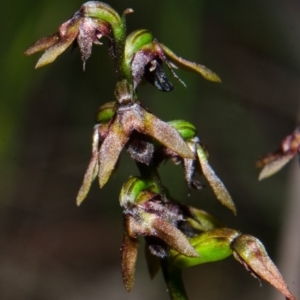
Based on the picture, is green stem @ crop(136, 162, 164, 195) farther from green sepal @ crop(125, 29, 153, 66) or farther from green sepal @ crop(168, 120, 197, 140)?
green sepal @ crop(125, 29, 153, 66)

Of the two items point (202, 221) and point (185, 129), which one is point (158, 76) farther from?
point (202, 221)

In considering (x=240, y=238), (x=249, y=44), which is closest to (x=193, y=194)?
(x=249, y=44)

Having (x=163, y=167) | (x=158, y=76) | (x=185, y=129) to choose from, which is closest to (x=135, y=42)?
(x=158, y=76)

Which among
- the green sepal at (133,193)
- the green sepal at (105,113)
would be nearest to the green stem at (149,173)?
the green sepal at (133,193)

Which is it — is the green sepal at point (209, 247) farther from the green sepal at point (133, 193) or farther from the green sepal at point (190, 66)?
the green sepal at point (190, 66)

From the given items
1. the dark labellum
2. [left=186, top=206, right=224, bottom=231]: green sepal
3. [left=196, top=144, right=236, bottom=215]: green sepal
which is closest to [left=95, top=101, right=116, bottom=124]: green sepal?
the dark labellum

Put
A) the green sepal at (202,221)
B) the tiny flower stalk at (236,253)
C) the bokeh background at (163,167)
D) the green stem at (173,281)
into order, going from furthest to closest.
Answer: the bokeh background at (163,167), the green sepal at (202,221), the green stem at (173,281), the tiny flower stalk at (236,253)
